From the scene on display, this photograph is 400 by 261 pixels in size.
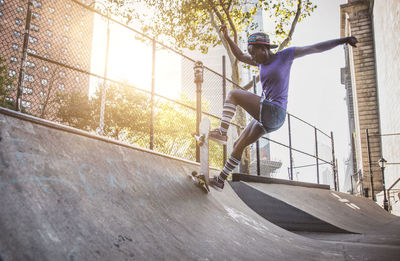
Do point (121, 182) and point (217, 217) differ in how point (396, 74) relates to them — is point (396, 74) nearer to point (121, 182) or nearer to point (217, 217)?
point (217, 217)

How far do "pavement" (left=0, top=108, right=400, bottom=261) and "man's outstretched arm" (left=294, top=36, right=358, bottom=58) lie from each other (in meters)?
2.24

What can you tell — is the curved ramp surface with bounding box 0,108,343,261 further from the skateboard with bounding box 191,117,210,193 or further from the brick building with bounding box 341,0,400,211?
the brick building with bounding box 341,0,400,211

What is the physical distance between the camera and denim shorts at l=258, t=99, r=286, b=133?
359 cm

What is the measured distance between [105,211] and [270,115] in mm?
2406

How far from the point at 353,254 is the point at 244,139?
174 centimetres

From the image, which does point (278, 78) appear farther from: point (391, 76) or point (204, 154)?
point (391, 76)

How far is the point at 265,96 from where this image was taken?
3771 millimetres

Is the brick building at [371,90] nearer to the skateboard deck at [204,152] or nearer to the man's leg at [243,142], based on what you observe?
the man's leg at [243,142]

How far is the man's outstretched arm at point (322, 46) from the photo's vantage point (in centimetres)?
358

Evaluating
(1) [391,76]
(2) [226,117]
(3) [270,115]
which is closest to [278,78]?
(3) [270,115]

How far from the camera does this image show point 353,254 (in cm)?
269

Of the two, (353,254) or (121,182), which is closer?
(121,182)

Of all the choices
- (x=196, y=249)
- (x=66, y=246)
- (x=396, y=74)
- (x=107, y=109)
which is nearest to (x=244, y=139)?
(x=196, y=249)

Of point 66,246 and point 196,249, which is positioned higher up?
point 66,246
